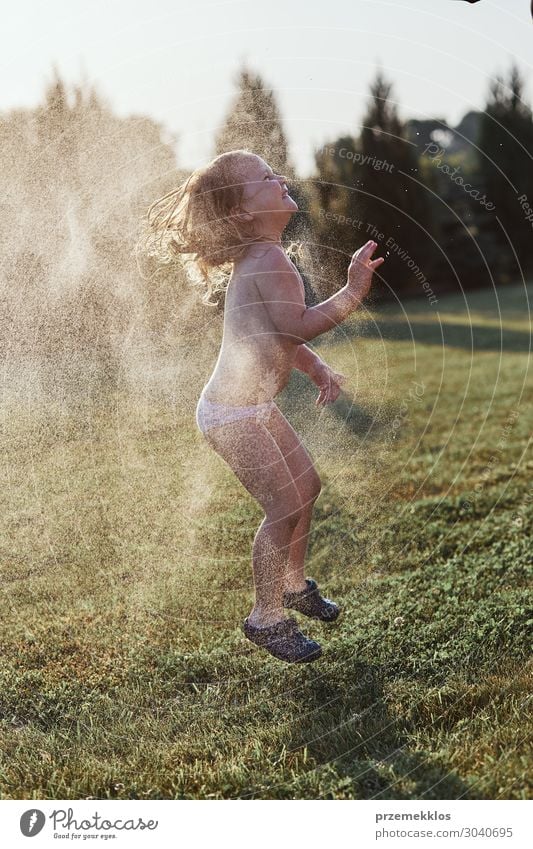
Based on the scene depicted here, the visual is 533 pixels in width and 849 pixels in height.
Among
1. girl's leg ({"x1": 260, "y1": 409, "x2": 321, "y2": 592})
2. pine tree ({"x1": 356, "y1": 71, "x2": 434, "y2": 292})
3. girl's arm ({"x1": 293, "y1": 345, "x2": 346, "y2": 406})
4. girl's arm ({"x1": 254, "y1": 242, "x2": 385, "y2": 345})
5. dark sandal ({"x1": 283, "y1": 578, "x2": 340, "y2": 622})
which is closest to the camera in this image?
girl's arm ({"x1": 254, "y1": 242, "x2": 385, "y2": 345})

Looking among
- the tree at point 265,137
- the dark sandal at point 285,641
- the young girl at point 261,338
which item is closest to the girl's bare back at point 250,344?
the young girl at point 261,338

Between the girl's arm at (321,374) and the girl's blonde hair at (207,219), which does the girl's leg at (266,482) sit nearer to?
the girl's arm at (321,374)

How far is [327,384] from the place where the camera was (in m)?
3.28

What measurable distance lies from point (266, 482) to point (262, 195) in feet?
3.15

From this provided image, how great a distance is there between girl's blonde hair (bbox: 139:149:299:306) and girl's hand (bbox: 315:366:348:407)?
1.70 ft

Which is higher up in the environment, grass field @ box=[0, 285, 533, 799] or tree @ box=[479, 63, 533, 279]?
tree @ box=[479, 63, 533, 279]

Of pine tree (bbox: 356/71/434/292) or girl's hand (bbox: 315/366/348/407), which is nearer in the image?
girl's hand (bbox: 315/366/348/407)

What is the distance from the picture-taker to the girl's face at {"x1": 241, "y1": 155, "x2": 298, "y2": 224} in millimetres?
3078

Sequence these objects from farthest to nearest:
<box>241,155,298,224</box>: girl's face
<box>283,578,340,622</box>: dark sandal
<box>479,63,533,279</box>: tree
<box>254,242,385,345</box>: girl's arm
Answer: <box>479,63,533,279</box>: tree, <box>283,578,340,622</box>: dark sandal, <box>241,155,298,224</box>: girl's face, <box>254,242,385,345</box>: girl's arm

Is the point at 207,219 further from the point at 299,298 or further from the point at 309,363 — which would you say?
the point at 309,363

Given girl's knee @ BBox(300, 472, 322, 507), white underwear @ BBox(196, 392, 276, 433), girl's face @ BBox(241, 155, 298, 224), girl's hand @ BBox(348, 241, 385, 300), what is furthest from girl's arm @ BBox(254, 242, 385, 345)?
girl's knee @ BBox(300, 472, 322, 507)

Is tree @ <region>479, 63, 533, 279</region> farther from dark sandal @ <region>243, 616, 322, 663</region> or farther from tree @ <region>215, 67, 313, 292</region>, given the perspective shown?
dark sandal @ <region>243, 616, 322, 663</region>

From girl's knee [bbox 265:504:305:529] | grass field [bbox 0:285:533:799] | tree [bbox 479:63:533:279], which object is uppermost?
tree [bbox 479:63:533:279]
